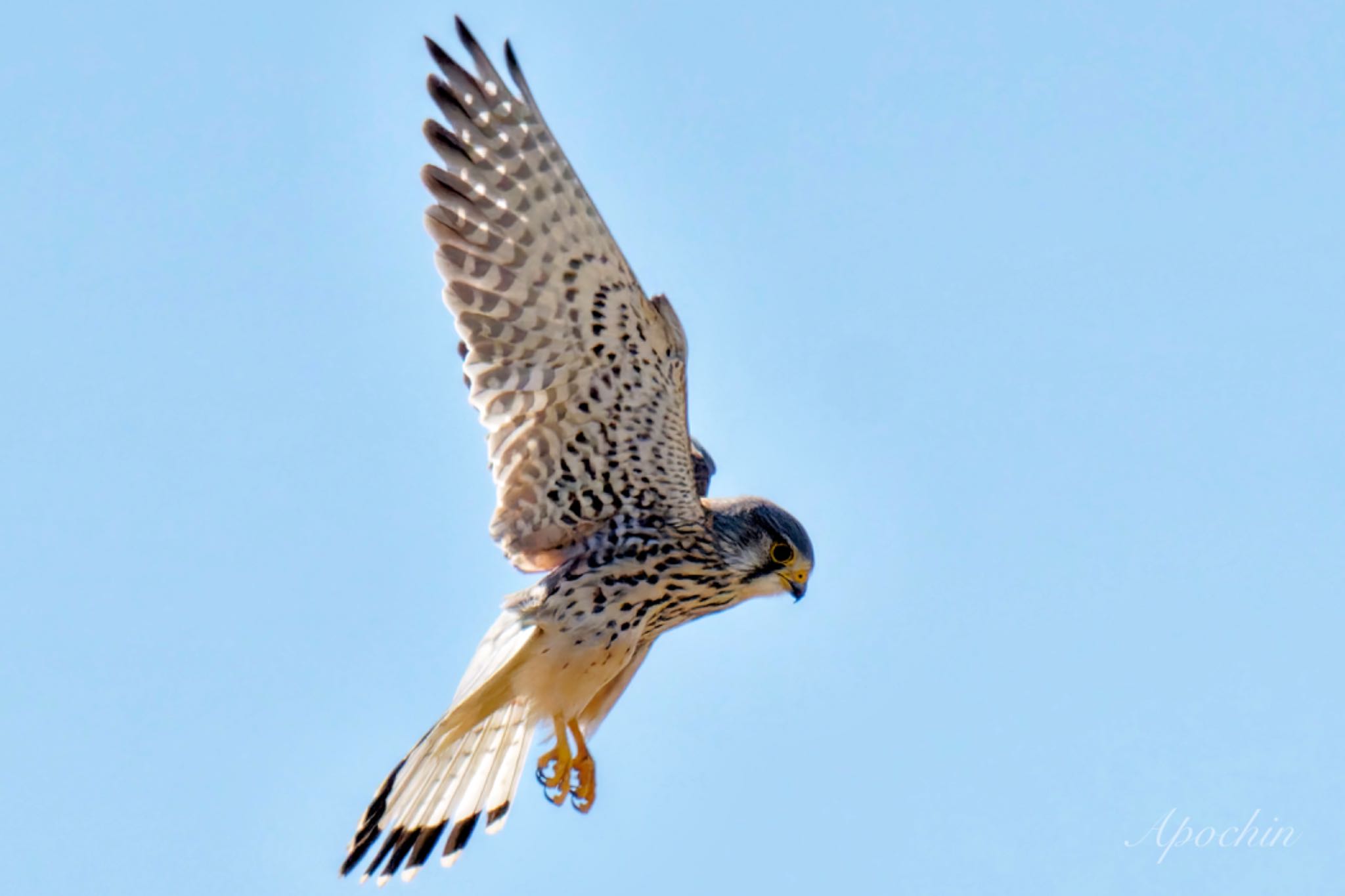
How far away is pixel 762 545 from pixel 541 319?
1.18m

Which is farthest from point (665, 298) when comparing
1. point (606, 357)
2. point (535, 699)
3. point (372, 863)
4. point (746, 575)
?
point (372, 863)

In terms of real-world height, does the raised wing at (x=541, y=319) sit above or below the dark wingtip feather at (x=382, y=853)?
above

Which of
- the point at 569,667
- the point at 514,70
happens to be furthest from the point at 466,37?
the point at 569,667

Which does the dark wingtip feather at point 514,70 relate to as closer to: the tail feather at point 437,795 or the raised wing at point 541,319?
the raised wing at point 541,319

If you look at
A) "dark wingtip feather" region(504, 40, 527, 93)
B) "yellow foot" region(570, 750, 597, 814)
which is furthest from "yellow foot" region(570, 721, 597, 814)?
"dark wingtip feather" region(504, 40, 527, 93)

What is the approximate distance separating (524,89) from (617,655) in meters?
1.94

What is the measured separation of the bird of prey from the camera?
219 inches

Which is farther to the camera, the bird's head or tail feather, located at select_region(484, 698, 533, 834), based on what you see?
tail feather, located at select_region(484, 698, 533, 834)

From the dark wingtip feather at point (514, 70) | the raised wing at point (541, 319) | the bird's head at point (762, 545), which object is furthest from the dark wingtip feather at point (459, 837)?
the dark wingtip feather at point (514, 70)

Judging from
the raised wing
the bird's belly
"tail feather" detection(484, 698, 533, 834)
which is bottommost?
"tail feather" detection(484, 698, 533, 834)

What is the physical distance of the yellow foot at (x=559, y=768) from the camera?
6.21m

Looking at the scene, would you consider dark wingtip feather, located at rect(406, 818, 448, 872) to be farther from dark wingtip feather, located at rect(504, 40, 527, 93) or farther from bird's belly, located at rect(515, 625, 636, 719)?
dark wingtip feather, located at rect(504, 40, 527, 93)

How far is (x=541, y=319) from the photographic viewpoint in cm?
568

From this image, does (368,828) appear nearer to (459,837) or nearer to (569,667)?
(459,837)
